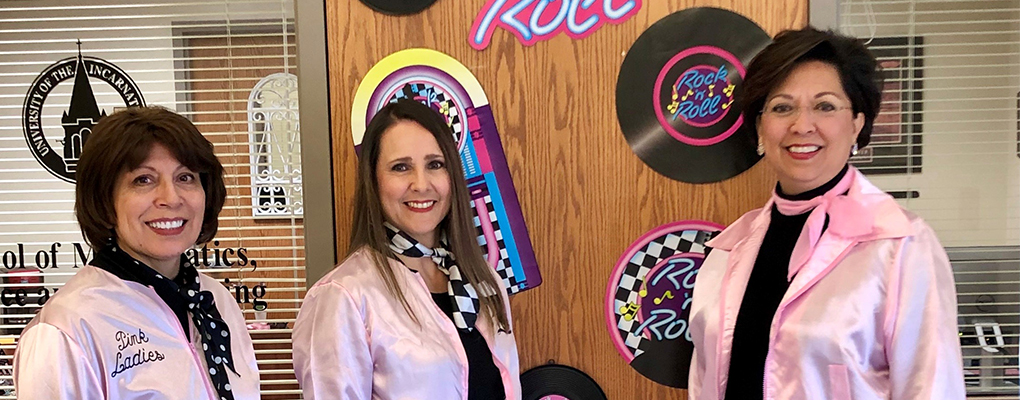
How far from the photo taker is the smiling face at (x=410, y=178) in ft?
4.74

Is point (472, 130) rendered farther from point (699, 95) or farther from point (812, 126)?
point (812, 126)

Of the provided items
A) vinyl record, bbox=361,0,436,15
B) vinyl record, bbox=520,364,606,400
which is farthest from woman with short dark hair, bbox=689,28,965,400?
vinyl record, bbox=361,0,436,15

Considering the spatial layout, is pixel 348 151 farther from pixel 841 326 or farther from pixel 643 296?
pixel 841 326

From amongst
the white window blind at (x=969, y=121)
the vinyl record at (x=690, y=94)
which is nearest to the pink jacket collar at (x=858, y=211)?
the vinyl record at (x=690, y=94)

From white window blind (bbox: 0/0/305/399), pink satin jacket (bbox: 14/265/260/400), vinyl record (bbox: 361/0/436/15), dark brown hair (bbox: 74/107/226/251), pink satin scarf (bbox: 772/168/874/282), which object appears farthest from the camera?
white window blind (bbox: 0/0/305/399)

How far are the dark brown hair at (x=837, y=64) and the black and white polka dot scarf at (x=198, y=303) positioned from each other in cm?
134

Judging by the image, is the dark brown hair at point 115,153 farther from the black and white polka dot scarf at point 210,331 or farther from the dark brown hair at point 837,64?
the dark brown hair at point 837,64

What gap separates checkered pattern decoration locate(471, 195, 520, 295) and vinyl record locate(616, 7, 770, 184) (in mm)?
439

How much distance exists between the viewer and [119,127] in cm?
120

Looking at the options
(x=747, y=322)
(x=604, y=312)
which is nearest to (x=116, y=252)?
(x=604, y=312)

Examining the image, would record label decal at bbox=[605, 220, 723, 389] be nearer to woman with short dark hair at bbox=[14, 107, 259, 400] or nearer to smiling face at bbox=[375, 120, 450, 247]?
smiling face at bbox=[375, 120, 450, 247]

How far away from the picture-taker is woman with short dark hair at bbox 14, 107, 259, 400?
3.53ft

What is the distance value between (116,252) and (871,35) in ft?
6.73

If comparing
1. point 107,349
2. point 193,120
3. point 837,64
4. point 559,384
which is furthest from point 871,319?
point 193,120
